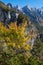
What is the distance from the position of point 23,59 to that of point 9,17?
143372 mm

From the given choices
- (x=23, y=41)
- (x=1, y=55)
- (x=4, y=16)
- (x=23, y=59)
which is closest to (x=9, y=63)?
(x=1, y=55)

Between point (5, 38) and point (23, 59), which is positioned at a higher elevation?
point (5, 38)

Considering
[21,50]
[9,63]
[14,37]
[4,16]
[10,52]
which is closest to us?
[9,63]

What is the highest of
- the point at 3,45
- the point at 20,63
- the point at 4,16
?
the point at 4,16

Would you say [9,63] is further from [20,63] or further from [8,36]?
[8,36]

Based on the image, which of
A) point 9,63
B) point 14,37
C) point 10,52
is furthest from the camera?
point 14,37

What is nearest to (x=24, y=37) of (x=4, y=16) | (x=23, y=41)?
(x=23, y=41)

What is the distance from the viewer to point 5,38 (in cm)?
3350

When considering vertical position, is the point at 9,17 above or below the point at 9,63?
above

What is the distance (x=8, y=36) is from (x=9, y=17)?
5538 inches

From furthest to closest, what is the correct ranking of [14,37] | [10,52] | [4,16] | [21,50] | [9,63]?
[4,16] → [21,50] → [14,37] → [10,52] → [9,63]

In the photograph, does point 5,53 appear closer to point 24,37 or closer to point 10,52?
point 10,52

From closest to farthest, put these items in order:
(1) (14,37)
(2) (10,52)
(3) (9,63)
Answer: (3) (9,63), (2) (10,52), (1) (14,37)

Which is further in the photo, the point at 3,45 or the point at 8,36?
the point at 8,36
